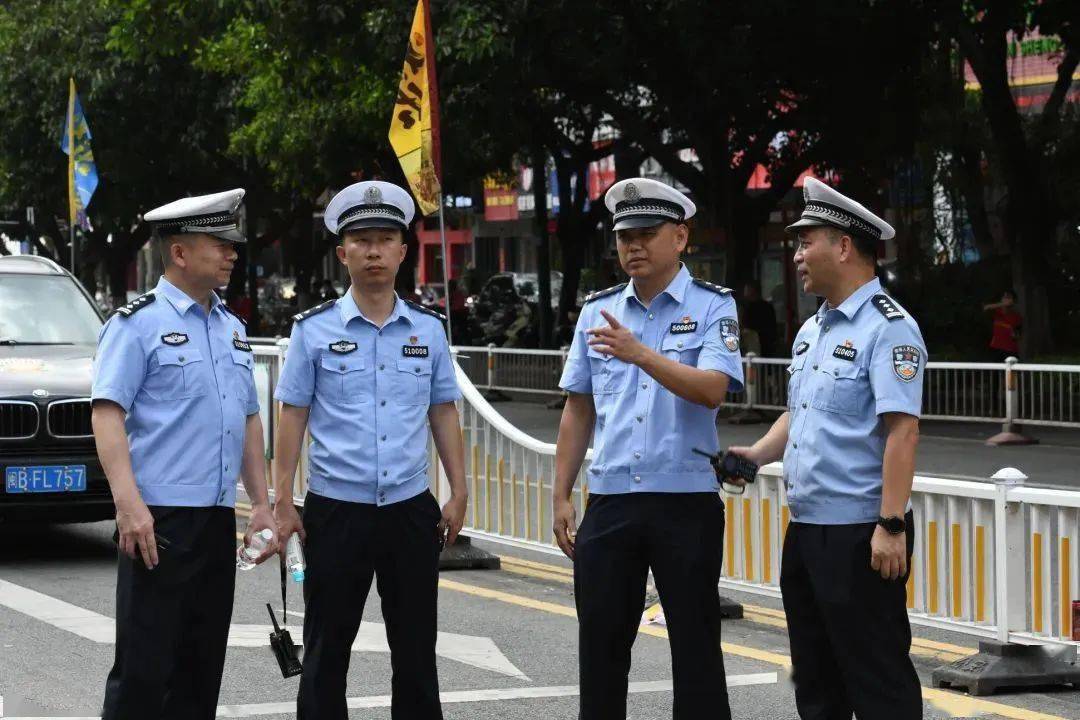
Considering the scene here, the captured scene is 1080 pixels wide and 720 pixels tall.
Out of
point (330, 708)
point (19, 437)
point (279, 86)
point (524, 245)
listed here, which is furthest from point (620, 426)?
point (524, 245)

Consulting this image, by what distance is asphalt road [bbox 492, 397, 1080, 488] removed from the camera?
52.3 ft

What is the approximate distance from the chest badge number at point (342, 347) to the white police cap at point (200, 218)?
1.46 feet

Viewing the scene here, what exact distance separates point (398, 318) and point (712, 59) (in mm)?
17308

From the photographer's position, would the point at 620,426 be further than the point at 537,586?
No

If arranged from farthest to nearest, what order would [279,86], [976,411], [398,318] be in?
1. [279,86]
2. [976,411]
3. [398,318]

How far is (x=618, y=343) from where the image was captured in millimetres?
5043

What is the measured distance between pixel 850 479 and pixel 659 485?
57 centimetres

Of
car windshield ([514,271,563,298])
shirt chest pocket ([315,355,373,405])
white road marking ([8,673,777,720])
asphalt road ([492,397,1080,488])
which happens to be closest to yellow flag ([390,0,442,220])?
asphalt road ([492,397,1080,488])

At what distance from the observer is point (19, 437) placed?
32.9ft

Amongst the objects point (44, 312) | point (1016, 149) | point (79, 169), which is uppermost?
point (79, 169)

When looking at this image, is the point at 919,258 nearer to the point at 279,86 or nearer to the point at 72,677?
the point at 279,86

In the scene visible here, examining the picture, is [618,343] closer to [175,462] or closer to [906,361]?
[906,361]

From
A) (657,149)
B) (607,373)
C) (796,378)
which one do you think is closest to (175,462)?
(607,373)

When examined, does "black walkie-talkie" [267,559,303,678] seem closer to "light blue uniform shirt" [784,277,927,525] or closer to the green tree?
"light blue uniform shirt" [784,277,927,525]
